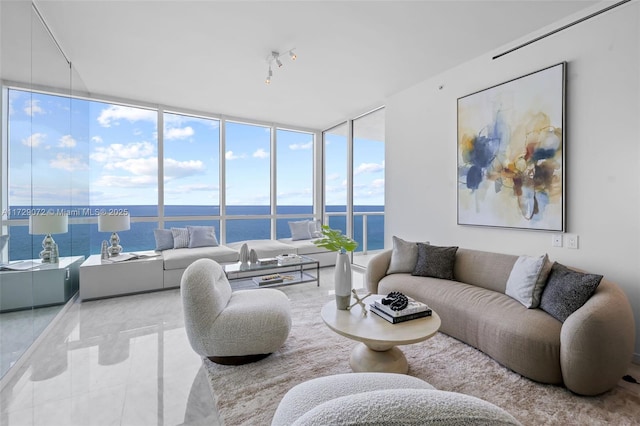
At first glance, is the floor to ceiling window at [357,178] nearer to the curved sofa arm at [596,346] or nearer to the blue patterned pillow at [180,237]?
the blue patterned pillow at [180,237]

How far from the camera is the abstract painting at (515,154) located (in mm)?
2588

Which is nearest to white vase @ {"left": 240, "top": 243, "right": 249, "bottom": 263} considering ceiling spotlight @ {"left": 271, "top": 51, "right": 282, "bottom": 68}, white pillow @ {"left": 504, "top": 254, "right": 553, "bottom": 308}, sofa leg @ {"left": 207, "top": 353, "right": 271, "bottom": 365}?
sofa leg @ {"left": 207, "top": 353, "right": 271, "bottom": 365}

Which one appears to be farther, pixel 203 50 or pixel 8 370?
pixel 203 50

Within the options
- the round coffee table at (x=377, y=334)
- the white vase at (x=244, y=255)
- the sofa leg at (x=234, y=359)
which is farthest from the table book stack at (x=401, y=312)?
the white vase at (x=244, y=255)

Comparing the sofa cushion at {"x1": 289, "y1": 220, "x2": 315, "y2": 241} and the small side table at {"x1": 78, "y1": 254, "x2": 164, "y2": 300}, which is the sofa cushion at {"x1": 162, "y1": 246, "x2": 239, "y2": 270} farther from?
the sofa cushion at {"x1": 289, "y1": 220, "x2": 315, "y2": 241}

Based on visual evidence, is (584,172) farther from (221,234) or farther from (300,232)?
(221,234)

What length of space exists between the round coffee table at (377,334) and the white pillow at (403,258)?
48.8 inches

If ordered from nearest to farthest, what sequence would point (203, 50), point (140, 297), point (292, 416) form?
1. point (292, 416)
2. point (203, 50)
3. point (140, 297)

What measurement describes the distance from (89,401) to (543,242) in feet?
12.2

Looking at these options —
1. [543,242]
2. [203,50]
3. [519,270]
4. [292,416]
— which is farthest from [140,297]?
[543,242]

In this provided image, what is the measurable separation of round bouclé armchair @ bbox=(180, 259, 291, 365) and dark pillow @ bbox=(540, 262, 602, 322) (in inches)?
75.4

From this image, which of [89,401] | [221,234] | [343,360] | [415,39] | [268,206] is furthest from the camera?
[268,206]

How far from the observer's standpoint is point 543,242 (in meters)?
2.71

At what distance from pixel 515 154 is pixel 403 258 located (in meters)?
1.54
